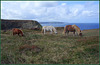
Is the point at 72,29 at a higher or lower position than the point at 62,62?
higher

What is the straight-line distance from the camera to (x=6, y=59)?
9.08 meters

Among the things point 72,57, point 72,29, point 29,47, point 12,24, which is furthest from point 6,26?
point 72,57

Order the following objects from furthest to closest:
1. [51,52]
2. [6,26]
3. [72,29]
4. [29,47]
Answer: [6,26], [72,29], [29,47], [51,52]

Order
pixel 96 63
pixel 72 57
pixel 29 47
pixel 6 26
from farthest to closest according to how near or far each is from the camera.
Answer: pixel 6 26
pixel 29 47
pixel 72 57
pixel 96 63

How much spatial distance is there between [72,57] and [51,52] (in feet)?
6.39

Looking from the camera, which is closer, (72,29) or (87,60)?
(87,60)

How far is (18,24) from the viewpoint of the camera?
5678cm

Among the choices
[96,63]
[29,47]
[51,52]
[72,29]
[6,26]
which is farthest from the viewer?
[6,26]

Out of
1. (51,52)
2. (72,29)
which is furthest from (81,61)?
(72,29)

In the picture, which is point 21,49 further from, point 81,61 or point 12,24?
point 12,24

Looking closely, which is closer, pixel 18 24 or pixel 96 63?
pixel 96 63

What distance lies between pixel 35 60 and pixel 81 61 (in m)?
3.23

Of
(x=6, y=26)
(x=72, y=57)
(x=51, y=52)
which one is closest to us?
(x=72, y=57)

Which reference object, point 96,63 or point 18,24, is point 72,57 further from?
point 18,24
